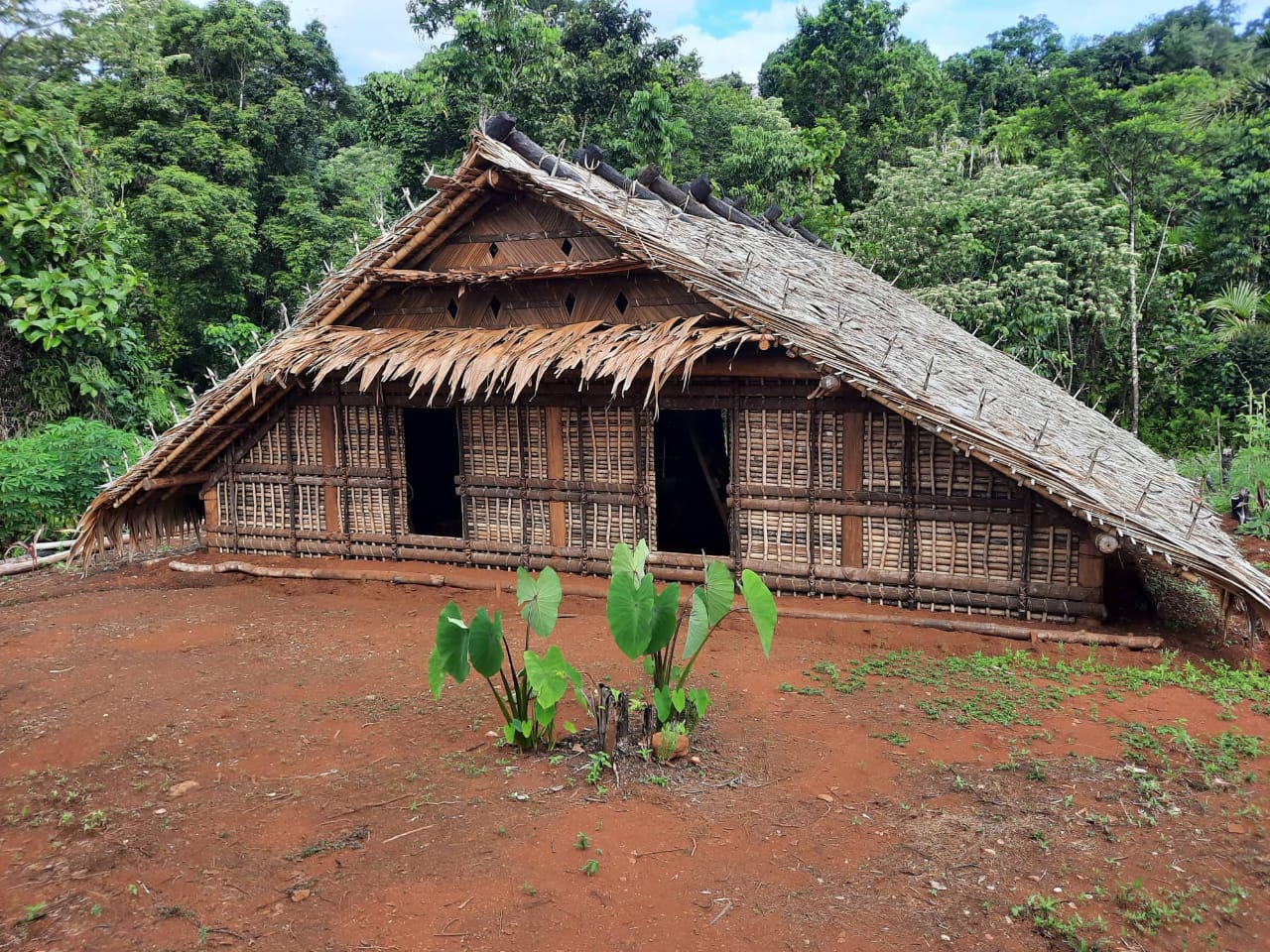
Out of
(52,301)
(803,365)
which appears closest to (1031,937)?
(803,365)

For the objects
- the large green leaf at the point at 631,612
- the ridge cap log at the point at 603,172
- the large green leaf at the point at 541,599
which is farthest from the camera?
the ridge cap log at the point at 603,172

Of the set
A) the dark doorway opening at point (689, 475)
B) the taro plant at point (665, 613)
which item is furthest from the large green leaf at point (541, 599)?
the dark doorway opening at point (689, 475)

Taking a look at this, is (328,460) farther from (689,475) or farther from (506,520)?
(689,475)

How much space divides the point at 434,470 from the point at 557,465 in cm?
376

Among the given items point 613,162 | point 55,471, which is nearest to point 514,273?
point 55,471

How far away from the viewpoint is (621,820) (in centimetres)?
387

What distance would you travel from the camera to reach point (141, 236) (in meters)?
16.1

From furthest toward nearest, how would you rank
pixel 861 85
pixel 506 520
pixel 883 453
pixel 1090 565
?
1. pixel 861 85
2. pixel 506 520
3. pixel 883 453
4. pixel 1090 565

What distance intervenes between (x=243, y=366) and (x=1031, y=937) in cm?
797

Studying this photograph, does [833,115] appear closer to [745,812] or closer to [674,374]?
[674,374]

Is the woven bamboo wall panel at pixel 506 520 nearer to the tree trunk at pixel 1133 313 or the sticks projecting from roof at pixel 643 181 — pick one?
the sticks projecting from roof at pixel 643 181

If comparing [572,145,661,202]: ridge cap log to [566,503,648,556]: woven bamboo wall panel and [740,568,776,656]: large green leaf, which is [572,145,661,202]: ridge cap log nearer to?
[566,503,648,556]: woven bamboo wall panel

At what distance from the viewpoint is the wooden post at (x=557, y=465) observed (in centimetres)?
796

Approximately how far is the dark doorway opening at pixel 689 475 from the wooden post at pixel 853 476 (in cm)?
375
